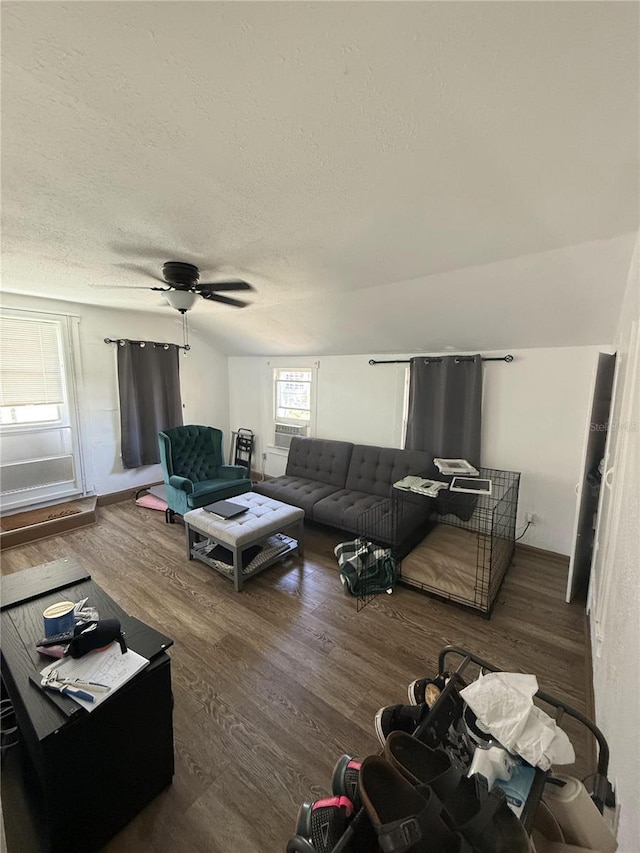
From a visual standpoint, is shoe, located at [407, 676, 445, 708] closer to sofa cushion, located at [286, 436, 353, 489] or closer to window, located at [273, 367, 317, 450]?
sofa cushion, located at [286, 436, 353, 489]

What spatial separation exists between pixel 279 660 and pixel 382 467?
2.19 metres

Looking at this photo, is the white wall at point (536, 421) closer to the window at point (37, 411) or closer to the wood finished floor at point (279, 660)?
the wood finished floor at point (279, 660)

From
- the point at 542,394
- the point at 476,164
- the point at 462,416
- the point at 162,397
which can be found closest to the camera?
the point at 476,164

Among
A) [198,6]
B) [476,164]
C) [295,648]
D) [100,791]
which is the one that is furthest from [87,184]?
[295,648]

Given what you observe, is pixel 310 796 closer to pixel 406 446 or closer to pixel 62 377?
pixel 406 446

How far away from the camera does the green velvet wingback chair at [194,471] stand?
3.52 metres

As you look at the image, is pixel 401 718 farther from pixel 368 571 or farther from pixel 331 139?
pixel 331 139

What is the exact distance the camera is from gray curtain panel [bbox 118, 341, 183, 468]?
435 centimetres

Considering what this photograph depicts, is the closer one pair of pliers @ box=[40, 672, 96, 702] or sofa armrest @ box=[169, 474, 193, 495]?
pair of pliers @ box=[40, 672, 96, 702]

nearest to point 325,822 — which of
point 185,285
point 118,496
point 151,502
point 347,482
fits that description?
point 185,285

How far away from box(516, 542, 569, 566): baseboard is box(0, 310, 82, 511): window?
4950 millimetres

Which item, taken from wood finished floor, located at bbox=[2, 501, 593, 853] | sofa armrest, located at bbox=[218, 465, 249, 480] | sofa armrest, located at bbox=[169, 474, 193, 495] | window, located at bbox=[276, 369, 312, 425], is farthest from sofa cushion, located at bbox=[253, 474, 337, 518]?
window, located at bbox=[276, 369, 312, 425]

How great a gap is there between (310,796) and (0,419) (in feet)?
13.9

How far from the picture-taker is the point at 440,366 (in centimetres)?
355
